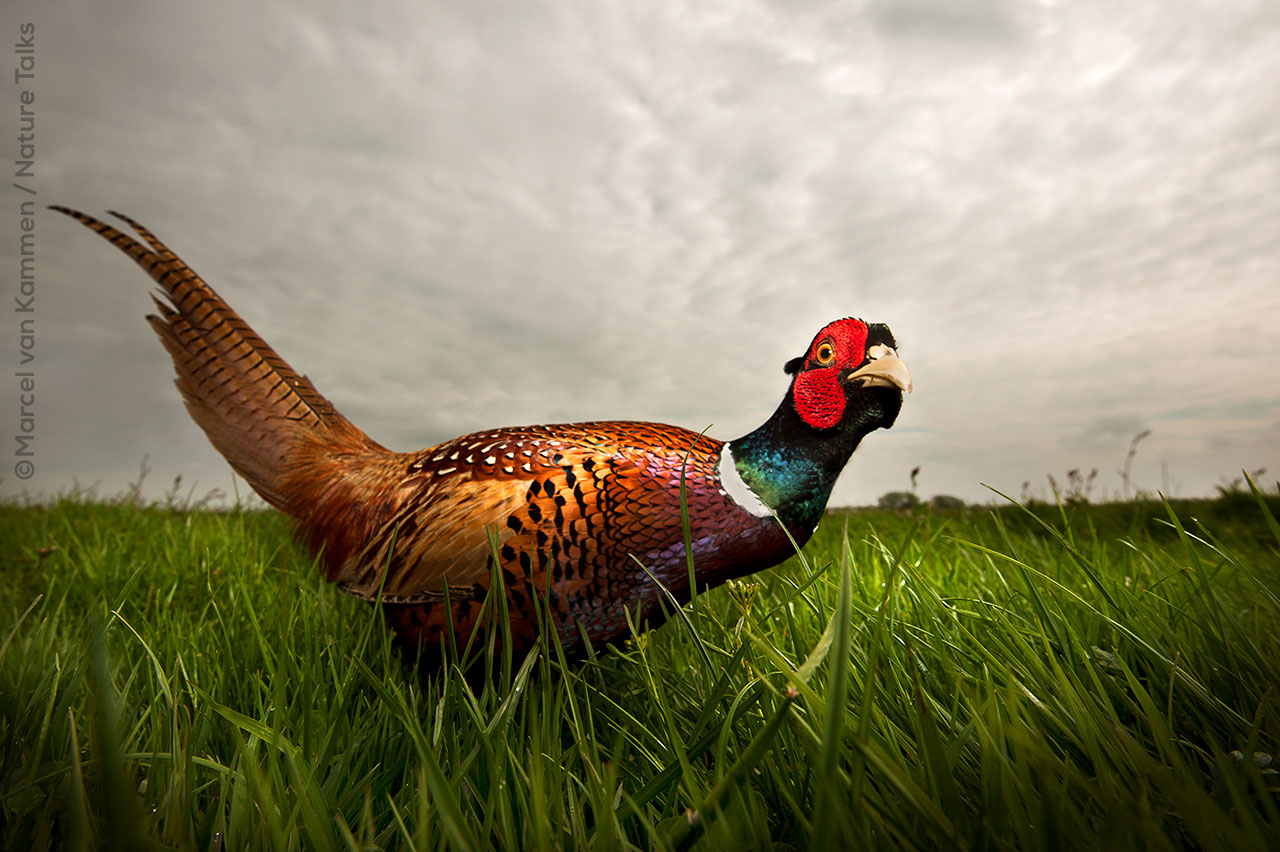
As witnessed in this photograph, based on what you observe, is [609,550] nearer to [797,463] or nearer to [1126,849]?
[797,463]

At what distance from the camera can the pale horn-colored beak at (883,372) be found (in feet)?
7.59

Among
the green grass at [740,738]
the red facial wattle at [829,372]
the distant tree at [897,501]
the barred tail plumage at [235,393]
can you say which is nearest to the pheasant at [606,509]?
the red facial wattle at [829,372]

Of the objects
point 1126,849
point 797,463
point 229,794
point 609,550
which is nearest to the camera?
point 1126,849

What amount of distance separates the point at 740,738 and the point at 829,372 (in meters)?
1.43

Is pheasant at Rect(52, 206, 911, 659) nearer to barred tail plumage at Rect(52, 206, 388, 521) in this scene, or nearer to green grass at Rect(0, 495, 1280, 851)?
green grass at Rect(0, 495, 1280, 851)

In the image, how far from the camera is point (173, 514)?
6539 millimetres

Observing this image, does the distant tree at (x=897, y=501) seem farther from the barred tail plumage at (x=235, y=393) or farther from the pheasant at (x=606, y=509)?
the barred tail plumage at (x=235, y=393)

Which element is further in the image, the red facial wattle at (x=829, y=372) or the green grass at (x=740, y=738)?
the red facial wattle at (x=829, y=372)

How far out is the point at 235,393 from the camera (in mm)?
3578

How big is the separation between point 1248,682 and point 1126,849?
44.2 inches

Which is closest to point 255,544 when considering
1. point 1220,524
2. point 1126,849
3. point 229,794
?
point 229,794

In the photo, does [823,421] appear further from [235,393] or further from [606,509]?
[235,393]

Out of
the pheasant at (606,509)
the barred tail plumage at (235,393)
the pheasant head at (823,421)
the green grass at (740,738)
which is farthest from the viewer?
the barred tail plumage at (235,393)

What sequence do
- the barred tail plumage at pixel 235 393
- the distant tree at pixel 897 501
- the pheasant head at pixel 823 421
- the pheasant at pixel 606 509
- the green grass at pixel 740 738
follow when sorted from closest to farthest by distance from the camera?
1. the green grass at pixel 740 738
2. the pheasant at pixel 606 509
3. the pheasant head at pixel 823 421
4. the barred tail plumage at pixel 235 393
5. the distant tree at pixel 897 501
